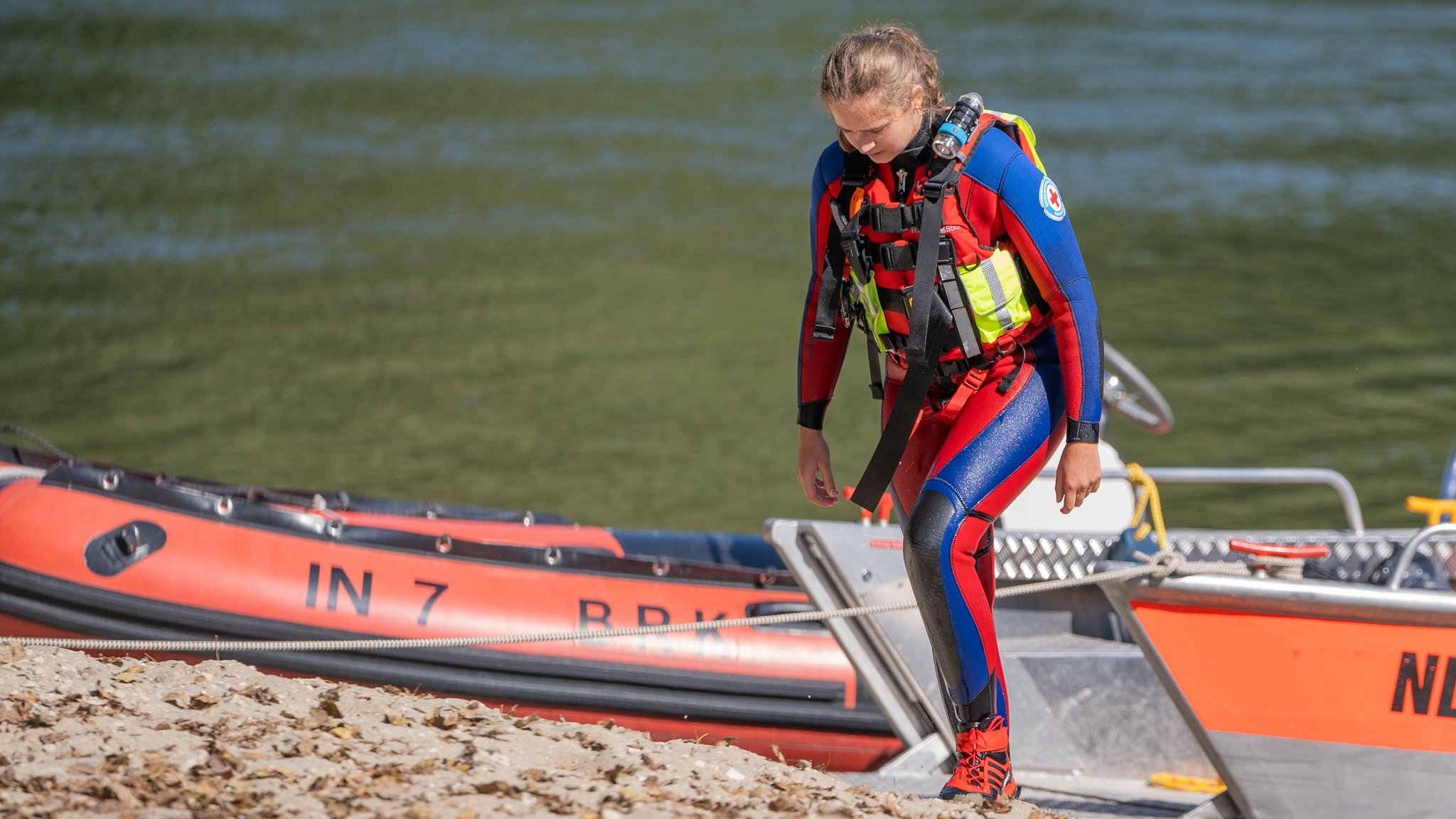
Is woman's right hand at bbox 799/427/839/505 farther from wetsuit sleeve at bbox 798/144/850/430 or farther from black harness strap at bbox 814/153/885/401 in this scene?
black harness strap at bbox 814/153/885/401

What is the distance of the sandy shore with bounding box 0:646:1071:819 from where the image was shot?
2.90 metres

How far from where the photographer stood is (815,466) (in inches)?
142

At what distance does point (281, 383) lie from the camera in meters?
10.7

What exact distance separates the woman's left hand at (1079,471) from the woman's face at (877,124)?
765 millimetres

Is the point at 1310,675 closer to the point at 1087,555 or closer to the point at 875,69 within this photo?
the point at 1087,555

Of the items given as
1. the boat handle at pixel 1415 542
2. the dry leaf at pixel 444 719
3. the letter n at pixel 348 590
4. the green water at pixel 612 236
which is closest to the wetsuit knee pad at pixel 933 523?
the dry leaf at pixel 444 719

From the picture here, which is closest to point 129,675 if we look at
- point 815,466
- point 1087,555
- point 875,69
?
point 815,466

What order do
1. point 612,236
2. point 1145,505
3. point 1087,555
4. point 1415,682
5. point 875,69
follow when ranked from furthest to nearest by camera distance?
point 612,236
point 1087,555
point 1145,505
point 1415,682
point 875,69

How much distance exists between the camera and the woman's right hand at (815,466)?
11.8ft

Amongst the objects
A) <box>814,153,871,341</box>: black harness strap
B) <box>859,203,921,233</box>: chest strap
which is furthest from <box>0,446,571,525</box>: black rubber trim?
<box>859,203,921,233</box>: chest strap

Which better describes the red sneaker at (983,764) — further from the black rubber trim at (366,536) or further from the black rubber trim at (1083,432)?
the black rubber trim at (366,536)

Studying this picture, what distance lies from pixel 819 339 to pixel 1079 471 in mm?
718

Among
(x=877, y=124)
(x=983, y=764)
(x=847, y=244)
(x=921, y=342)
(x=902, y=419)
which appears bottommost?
(x=983, y=764)

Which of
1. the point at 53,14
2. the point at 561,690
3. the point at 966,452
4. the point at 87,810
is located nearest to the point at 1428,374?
the point at 561,690
